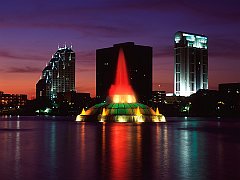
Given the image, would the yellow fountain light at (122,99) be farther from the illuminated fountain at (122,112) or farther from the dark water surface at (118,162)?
the dark water surface at (118,162)

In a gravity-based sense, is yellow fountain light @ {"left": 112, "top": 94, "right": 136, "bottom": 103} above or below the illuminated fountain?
above

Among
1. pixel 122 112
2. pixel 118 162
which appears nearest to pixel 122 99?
pixel 122 112

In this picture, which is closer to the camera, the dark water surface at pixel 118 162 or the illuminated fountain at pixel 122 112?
the dark water surface at pixel 118 162

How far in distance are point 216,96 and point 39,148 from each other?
157029mm

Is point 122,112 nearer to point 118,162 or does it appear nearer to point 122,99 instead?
point 122,99

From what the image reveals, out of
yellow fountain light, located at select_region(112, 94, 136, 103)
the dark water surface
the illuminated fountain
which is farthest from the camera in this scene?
yellow fountain light, located at select_region(112, 94, 136, 103)

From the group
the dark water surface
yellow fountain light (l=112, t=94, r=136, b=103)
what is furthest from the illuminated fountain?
the dark water surface

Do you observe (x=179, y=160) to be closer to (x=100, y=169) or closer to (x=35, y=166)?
(x=100, y=169)

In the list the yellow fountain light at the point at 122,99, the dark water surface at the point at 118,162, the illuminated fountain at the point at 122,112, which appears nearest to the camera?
the dark water surface at the point at 118,162

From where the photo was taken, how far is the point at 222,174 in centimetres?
1664

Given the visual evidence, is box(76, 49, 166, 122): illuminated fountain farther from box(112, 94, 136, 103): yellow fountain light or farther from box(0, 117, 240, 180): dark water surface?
box(0, 117, 240, 180): dark water surface

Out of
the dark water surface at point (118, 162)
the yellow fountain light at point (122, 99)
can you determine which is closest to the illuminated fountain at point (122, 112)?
the yellow fountain light at point (122, 99)

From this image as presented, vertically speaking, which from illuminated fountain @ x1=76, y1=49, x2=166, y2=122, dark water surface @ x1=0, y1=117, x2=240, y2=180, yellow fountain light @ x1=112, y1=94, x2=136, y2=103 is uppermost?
yellow fountain light @ x1=112, y1=94, x2=136, y2=103

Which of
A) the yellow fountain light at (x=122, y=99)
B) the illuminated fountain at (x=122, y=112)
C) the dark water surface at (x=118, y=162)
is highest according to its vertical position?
the yellow fountain light at (x=122, y=99)
